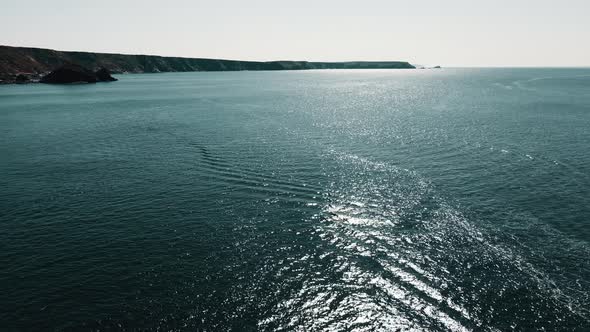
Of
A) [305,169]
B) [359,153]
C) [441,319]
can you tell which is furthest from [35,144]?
[441,319]

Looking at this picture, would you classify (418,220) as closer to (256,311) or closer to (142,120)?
(256,311)

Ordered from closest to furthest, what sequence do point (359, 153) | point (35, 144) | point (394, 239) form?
point (394, 239) < point (359, 153) < point (35, 144)

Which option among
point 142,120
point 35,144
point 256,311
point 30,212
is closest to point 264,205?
point 256,311

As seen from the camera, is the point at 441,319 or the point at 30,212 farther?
the point at 30,212

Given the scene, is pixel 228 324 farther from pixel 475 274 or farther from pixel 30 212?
pixel 30 212

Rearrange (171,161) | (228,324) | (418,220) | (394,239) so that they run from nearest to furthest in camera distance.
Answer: (228,324) < (394,239) < (418,220) < (171,161)

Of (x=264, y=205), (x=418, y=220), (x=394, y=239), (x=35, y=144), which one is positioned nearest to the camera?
(x=394, y=239)
